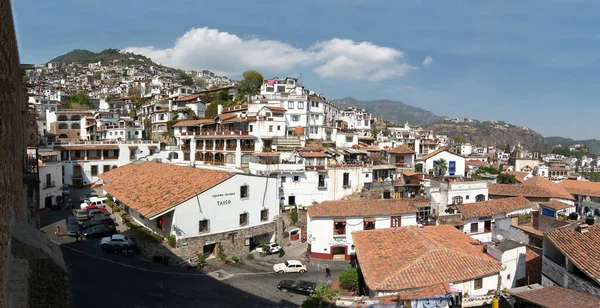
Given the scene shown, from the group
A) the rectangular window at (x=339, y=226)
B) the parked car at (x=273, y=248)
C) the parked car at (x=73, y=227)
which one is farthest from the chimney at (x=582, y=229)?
the parked car at (x=73, y=227)

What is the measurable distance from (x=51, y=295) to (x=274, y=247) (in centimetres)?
2080

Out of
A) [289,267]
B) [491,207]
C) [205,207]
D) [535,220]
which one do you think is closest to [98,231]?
[205,207]

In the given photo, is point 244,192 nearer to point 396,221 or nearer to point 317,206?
point 317,206

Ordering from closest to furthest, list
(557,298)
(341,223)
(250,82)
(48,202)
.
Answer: (557,298)
(341,223)
(48,202)
(250,82)

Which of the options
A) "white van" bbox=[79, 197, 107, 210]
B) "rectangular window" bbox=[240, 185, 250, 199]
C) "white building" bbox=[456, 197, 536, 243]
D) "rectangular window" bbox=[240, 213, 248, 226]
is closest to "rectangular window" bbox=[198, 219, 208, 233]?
"rectangular window" bbox=[240, 213, 248, 226]

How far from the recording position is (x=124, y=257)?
2527 centimetres

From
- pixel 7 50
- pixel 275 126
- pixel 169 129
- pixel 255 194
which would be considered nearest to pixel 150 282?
pixel 255 194

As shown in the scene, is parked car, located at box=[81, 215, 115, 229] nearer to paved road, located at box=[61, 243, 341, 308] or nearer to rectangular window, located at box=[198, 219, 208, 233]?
paved road, located at box=[61, 243, 341, 308]

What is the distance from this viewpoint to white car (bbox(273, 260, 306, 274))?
86.4 ft

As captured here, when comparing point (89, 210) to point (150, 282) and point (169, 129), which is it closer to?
point (150, 282)

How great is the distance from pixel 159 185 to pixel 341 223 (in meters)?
16.4

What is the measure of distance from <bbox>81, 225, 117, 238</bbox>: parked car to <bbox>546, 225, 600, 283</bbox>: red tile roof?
102ft

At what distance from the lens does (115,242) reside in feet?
85.5

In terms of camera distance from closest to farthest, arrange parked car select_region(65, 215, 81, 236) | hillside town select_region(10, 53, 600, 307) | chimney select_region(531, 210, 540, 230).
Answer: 1. hillside town select_region(10, 53, 600, 307)
2. parked car select_region(65, 215, 81, 236)
3. chimney select_region(531, 210, 540, 230)
